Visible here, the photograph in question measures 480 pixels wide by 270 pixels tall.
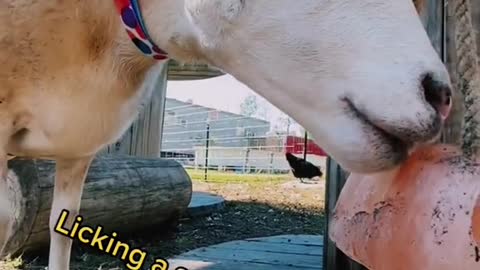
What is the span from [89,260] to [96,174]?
408mm

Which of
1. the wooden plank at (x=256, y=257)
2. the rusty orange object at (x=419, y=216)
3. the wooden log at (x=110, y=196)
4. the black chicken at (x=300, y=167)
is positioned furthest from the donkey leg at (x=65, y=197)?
the black chicken at (x=300, y=167)

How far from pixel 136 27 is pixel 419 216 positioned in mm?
639

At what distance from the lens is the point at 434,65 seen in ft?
2.34

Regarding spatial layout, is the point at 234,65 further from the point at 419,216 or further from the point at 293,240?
the point at 293,240

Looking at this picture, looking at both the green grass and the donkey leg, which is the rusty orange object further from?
the green grass

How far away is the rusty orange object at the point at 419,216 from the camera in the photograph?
611 mm

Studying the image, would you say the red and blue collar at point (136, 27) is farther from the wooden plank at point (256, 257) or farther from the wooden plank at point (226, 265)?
the wooden plank at point (256, 257)

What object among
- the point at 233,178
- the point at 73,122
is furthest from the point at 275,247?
the point at 233,178

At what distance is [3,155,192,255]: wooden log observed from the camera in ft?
7.70

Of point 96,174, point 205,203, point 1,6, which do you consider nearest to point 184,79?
point 205,203

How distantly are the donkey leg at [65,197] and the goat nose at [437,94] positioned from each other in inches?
41.2

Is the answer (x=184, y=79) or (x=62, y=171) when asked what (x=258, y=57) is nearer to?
(x=62, y=171)

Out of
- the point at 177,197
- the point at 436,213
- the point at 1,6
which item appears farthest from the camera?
the point at 177,197

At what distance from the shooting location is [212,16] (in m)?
0.88
